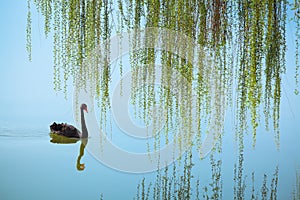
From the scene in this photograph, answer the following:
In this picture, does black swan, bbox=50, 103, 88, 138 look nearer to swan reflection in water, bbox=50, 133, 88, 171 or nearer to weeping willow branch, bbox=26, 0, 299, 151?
swan reflection in water, bbox=50, 133, 88, 171

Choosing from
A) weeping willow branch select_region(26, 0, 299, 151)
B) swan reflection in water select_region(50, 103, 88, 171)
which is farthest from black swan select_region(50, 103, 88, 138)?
weeping willow branch select_region(26, 0, 299, 151)

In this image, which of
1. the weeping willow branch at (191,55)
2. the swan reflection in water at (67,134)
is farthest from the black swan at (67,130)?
the weeping willow branch at (191,55)

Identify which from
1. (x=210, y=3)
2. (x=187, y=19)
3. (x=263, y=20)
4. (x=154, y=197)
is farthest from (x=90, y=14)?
(x=154, y=197)

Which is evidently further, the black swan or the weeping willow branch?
the black swan

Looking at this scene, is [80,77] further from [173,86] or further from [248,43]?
[248,43]

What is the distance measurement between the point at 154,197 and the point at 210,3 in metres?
1.44

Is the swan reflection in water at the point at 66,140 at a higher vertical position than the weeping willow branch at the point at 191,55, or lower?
lower

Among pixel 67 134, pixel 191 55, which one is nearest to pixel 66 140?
pixel 67 134

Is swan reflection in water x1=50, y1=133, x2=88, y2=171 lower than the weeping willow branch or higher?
lower

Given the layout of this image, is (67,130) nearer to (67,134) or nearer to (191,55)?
(67,134)

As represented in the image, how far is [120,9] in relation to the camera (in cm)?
231

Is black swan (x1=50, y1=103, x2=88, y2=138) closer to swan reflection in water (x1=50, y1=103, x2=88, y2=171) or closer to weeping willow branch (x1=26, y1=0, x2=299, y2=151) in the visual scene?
swan reflection in water (x1=50, y1=103, x2=88, y2=171)

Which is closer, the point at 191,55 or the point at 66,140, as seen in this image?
the point at 191,55

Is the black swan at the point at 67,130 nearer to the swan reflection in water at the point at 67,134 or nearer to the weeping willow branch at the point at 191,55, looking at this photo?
the swan reflection in water at the point at 67,134
